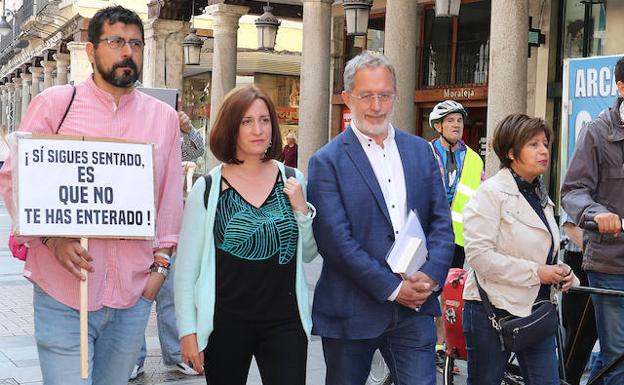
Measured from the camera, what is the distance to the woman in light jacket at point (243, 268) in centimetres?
376

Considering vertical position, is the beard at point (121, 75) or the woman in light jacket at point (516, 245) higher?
the beard at point (121, 75)

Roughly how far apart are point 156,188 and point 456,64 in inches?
654

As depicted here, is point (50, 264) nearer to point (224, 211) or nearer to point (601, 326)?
point (224, 211)

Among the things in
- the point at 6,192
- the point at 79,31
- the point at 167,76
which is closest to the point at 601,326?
the point at 6,192

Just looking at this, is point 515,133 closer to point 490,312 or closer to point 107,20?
point 490,312

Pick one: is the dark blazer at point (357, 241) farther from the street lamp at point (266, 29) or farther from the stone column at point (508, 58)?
the street lamp at point (266, 29)

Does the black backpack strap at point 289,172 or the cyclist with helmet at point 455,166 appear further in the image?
the cyclist with helmet at point 455,166

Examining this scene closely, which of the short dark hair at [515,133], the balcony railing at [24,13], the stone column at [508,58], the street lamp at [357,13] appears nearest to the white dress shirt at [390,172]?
the short dark hair at [515,133]

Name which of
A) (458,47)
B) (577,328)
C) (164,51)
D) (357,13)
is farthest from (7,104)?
(577,328)

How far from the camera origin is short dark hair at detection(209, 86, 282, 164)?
3.84 meters

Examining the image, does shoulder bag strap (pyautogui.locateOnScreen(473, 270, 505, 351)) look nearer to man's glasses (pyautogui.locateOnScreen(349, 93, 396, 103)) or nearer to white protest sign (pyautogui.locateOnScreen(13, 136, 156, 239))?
man's glasses (pyautogui.locateOnScreen(349, 93, 396, 103))

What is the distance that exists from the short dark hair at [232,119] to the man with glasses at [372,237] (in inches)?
13.7

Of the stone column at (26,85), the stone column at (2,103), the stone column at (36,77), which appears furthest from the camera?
the stone column at (2,103)

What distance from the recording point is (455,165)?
→ 7.26 meters
